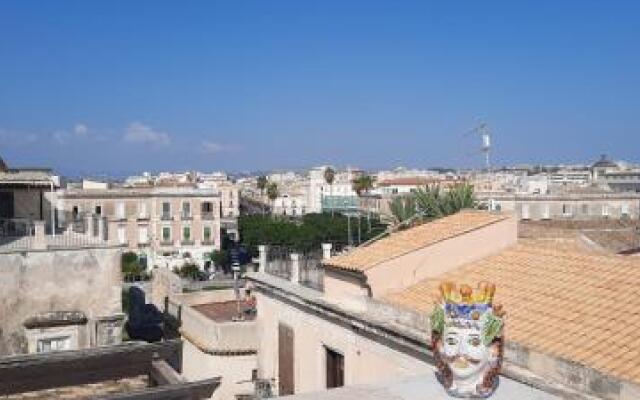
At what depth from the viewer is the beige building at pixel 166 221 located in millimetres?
70188

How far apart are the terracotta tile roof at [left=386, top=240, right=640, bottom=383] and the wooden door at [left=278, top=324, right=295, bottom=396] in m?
3.16

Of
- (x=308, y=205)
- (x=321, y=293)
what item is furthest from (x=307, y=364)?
(x=308, y=205)

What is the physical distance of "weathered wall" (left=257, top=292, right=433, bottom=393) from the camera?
1174cm

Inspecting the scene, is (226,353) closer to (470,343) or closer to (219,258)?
(470,343)

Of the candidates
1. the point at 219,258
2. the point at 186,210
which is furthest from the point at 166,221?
the point at 219,258

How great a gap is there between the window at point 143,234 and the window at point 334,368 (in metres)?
59.4

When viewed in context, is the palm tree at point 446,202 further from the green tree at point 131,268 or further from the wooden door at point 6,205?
the green tree at point 131,268

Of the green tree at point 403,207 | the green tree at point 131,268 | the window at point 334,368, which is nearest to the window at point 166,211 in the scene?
the green tree at point 131,268

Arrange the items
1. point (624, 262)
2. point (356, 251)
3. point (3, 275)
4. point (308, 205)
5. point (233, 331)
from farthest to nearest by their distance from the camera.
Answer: point (308, 205)
point (233, 331)
point (3, 275)
point (356, 251)
point (624, 262)

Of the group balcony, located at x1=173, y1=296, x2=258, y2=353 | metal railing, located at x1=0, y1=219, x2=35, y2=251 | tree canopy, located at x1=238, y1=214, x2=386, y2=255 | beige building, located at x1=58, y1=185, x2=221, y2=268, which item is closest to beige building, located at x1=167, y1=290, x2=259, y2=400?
balcony, located at x1=173, y1=296, x2=258, y2=353

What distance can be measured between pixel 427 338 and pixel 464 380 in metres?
3.89

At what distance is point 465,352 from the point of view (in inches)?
265

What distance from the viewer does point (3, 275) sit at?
639 inches

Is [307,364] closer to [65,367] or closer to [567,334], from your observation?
[567,334]
